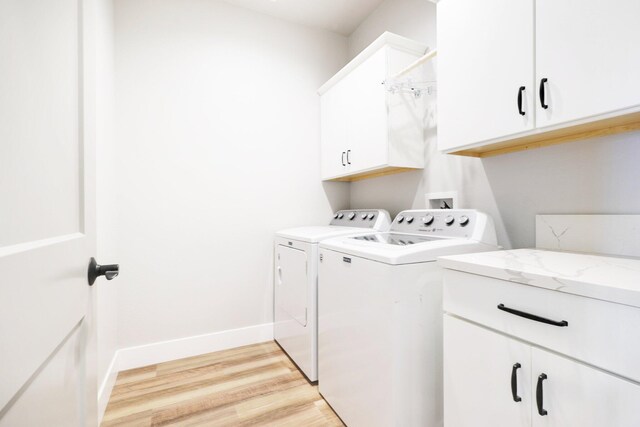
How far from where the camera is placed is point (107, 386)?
5.47ft

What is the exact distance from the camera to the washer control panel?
146 cm

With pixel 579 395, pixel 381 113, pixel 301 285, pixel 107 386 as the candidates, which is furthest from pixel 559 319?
pixel 107 386

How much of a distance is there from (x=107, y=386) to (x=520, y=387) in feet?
6.67

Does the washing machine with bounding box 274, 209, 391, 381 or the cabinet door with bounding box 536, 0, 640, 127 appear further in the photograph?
the washing machine with bounding box 274, 209, 391, 381

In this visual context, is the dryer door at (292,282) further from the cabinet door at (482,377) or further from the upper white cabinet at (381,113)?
the cabinet door at (482,377)

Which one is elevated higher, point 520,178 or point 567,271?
point 520,178

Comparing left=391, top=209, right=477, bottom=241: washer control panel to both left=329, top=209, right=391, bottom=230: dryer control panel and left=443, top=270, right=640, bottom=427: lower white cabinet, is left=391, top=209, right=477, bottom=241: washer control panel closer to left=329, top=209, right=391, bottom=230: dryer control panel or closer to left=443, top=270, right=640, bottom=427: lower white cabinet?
left=329, top=209, right=391, bottom=230: dryer control panel

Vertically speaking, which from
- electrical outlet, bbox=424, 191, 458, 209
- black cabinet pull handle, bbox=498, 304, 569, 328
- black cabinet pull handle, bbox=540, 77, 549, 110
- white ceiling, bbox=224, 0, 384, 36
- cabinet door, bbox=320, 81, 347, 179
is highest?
white ceiling, bbox=224, 0, 384, 36

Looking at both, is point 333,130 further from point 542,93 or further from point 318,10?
point 542,93

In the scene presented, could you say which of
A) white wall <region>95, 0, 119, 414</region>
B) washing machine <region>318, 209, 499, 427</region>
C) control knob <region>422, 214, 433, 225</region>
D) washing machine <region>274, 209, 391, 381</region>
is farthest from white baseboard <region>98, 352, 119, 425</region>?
control knob <region>422, 214, 433, 225</region>

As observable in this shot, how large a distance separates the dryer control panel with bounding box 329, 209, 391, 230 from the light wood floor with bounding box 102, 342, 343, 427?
1.13 meters

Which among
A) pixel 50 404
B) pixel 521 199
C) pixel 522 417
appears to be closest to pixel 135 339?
pixel 50 404

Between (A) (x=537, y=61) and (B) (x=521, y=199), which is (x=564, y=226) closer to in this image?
(B) (x=521, y=199)

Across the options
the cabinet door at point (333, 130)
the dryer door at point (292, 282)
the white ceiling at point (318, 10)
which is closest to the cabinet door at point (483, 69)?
the cabinet door at point (333, 130)
